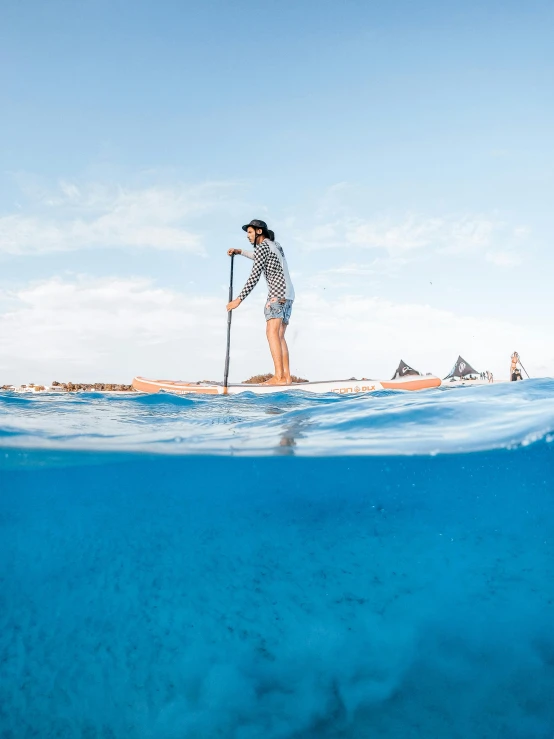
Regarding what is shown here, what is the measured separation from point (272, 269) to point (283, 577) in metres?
8.08

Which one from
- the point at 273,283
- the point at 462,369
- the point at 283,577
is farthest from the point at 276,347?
the point at 462,369

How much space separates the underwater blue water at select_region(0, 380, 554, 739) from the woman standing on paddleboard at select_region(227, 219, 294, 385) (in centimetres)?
591

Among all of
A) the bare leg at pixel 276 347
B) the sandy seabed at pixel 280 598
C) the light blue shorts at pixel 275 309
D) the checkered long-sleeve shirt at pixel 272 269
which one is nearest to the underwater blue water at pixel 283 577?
the sandy seabed at pixel 280 598

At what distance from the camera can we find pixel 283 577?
10.1ft

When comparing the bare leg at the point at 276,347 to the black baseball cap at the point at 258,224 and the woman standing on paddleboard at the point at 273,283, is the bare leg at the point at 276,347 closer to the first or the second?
the woman standing on paddleboard at the point at 273,283

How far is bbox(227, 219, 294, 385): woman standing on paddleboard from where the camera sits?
10.4m

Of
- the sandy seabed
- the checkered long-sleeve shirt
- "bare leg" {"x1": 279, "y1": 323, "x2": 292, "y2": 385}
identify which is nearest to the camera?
the sandy seabed

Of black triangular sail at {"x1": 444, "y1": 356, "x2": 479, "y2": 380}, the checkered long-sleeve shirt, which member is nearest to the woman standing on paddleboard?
the checkered long-sleeve shirt

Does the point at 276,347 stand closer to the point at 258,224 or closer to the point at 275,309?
the point at 275,309

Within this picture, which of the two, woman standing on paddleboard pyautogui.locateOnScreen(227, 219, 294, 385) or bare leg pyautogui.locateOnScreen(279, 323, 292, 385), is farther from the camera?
bare leg pyautogui.locateOnScreen(279, 323, 292, 385)

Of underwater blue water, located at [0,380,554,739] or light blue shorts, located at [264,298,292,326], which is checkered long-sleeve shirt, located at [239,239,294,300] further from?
underwater blue water, located at [0,380,554,739]

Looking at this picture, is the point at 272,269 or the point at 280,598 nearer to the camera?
the point at 280,598

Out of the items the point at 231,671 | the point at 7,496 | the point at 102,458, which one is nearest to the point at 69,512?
the point at 7,496

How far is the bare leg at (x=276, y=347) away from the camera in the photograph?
10.4m
